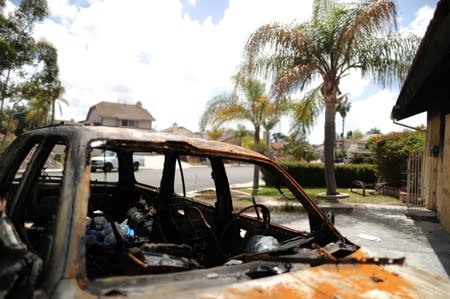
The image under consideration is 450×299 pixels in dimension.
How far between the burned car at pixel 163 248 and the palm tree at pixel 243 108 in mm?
12402

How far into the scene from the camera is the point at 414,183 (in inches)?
474

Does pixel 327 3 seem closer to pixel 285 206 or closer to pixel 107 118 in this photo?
pixel 285 206

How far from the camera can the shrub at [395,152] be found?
14.7 meters

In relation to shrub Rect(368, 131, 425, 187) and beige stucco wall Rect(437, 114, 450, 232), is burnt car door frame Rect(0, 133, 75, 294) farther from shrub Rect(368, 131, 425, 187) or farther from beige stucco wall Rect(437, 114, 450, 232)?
shrub Rect(368, 131, 425, 187)

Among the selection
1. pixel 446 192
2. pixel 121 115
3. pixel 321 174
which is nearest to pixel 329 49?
pixel 446 192

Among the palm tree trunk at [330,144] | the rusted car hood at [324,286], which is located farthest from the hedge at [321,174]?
the rusted car hood at [324,286]

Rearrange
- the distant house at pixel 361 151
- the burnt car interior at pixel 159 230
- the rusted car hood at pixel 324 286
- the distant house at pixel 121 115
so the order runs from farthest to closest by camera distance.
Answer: the distant house at pixel 121 115, the distant house at pixel 361 151, the burnt car interior at pixel 159 230, the rusted car hood at pixel 324 286

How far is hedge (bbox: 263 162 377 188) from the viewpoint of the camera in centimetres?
1892

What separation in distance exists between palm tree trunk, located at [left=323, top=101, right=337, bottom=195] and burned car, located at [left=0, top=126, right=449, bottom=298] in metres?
9.70

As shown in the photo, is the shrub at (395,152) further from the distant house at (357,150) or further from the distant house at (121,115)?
the distant house at (121,115)

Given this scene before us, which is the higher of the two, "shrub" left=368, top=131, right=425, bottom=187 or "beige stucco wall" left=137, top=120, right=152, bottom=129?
"beige stucco wall" left=137, top=120, right=152, bottom=129

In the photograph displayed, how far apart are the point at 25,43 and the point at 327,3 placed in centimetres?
1388

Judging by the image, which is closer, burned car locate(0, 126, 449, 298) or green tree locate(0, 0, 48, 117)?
burned car locate(0, 126, 449, 298)

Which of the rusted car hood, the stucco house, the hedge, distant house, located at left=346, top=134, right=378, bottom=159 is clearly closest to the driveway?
the stucco house
